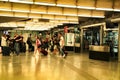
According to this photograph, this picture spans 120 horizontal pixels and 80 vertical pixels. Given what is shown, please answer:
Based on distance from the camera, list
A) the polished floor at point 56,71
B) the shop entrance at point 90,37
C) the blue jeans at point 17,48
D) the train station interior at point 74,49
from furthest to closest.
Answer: the shop entrance at point 90,37 → the blue jeans at point 17,48 → the train station interior at point 74,49 → the polished floor at point 56,71

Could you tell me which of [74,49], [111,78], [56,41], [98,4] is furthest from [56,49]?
[111,78]

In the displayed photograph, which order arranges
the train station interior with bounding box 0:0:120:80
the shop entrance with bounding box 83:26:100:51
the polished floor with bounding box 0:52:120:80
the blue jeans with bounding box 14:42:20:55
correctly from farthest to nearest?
the shop entrance with bounding box 83:26:100:51
the blue jeans with bounding box 14:42:20:55
the train station interior with bounding box 0:0:120:80
the polished floor with bounding box 0:52:120:80

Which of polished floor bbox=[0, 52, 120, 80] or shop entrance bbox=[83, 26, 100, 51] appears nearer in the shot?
polished floor bbox=[0, 52, 120, 80]

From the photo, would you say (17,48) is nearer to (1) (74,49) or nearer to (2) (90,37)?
(1) (74,49)

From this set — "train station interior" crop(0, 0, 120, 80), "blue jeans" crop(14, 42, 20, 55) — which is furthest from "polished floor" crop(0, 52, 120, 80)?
"blue jeans" crop(14, 42, 20, 55)

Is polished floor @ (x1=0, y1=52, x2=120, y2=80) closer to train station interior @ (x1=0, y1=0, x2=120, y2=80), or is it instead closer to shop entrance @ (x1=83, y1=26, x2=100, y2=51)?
train station interior @ (x1=0, y1=0, x2=120, y2=80)

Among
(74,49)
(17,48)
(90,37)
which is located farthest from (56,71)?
(90,37)

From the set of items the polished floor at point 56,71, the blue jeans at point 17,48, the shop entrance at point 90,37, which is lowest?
the polished floor at point 56,71

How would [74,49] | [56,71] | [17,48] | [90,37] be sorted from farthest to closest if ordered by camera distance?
[90,37], [74,49], [17,48], [56,71]

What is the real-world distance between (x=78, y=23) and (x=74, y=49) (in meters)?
2.75

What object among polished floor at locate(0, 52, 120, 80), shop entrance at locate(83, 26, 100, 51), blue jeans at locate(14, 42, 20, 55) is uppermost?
shop entrance at locate(83, 26, 100, 51)

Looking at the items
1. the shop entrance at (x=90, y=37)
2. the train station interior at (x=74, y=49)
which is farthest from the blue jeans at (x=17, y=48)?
the shop entrance at (x=90, y=37)

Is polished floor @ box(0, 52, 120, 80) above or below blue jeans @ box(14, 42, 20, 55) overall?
below

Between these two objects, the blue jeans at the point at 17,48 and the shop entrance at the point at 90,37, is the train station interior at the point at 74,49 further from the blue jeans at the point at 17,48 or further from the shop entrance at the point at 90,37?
the shop entrance at the point at 90,37
